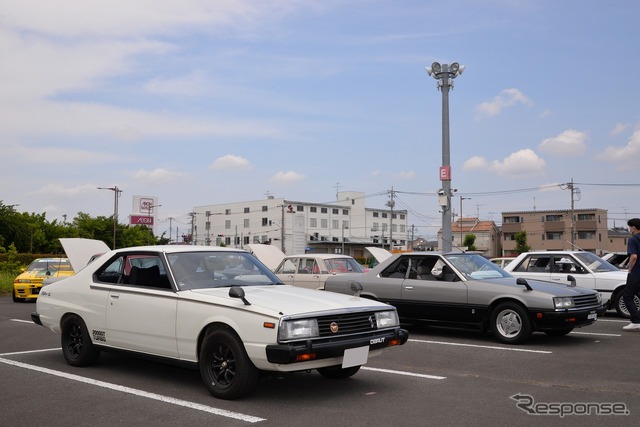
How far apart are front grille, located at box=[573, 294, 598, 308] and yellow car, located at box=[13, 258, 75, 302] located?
15.6m

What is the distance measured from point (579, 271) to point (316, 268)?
6.06 m

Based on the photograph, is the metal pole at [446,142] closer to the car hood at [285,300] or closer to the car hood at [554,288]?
the car hood at [554,288]

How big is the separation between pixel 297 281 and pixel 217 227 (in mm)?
108130

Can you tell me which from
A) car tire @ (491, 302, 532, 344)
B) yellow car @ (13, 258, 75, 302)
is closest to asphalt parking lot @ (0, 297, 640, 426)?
car tire @ (491, 302, 532, 344)

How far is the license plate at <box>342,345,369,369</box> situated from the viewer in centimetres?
588

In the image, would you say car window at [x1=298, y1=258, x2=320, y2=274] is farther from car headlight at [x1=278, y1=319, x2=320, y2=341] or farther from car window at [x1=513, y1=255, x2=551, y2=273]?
car headlight at [x1=278, y1=319, x2=320, y2=341]

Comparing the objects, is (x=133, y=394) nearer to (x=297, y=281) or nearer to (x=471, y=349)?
(x=471, y=349)

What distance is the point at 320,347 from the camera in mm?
5695

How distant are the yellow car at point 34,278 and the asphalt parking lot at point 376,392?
12.2m

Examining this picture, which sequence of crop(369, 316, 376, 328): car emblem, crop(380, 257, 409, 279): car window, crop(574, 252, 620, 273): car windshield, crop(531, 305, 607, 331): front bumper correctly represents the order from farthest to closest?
crop(574, 252, 620, 273): car windshield
crop(380, 257, 409, 279): car window
crop(531, 305, 607, 331): front bumper
crop(369, 316, 376, 328): car emblem

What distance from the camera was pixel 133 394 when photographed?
6.29 meters

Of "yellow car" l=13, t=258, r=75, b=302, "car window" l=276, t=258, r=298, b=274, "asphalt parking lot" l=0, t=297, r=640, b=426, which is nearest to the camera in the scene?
"asphalt parking lot" l=0, t=297, r=640, b=426

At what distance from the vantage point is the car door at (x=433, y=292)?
10.3 meters

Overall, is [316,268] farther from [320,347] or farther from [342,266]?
[320,347]
